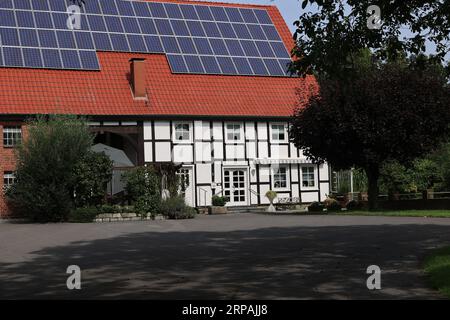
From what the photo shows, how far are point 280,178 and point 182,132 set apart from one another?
5878mm

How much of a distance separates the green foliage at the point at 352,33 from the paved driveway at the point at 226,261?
11.0 feet

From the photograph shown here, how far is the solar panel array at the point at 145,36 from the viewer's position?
113 feet

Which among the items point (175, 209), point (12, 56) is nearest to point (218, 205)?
point (175, 209)

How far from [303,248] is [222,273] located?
3892 mm

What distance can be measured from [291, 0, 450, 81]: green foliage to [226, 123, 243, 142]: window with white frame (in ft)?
75.2

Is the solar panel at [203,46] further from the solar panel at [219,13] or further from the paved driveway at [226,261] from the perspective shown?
the paved driveway at [226,261]

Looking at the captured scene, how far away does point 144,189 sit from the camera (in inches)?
1114

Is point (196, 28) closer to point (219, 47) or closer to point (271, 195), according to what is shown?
point (219, 47)

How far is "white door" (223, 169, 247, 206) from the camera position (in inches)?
1421

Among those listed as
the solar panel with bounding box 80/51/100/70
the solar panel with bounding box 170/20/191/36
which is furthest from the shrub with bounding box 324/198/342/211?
the solar panel with bounding box 80/51/100/70

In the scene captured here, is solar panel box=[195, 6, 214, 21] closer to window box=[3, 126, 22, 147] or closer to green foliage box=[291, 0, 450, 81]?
window box=[3, 126, 22, 147]
